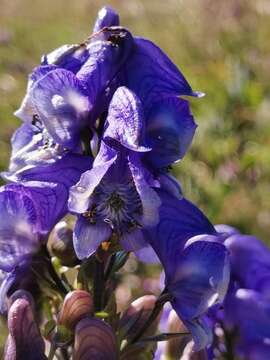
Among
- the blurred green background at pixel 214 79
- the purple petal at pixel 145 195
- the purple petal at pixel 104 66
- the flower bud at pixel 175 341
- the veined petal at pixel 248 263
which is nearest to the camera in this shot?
the purple petal at pixel 145 195

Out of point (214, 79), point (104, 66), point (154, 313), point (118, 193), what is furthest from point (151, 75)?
point (214, 79)

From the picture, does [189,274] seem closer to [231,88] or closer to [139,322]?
[139,322]

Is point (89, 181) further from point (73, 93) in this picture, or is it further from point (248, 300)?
point (248, 300)

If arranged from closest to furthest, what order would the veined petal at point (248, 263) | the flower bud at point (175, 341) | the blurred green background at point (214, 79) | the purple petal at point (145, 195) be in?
the purple petal at point (145, 195), the flower bud at point (175, 341), the veined petal at point (248, 263), the blurred green background at point (214, 79)

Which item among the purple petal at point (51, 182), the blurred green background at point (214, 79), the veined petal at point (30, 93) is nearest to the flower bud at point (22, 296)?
the purple petal at point (51, 182)

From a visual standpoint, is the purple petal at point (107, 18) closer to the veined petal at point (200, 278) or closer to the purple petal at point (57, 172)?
the purple petal at point (57, 172)

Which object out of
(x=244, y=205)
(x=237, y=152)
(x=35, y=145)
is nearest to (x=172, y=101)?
(x=35, y=145)
